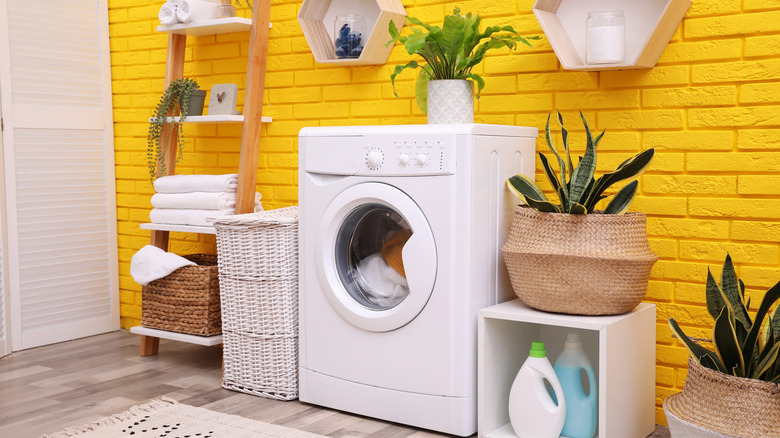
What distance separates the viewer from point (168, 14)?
3.13 m

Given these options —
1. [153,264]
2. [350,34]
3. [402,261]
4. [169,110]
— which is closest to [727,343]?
[402,261]

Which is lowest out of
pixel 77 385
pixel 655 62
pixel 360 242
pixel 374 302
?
pixel 77 385

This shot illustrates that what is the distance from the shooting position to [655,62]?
7.69 feet

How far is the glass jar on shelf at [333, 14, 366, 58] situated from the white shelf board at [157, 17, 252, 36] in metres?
0.41

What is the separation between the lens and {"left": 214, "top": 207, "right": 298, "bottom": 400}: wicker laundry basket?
2.61 meters

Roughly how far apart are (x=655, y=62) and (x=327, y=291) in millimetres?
1209

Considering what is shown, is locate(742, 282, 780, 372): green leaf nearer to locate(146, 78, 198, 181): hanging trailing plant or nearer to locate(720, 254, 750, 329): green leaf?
locate(720, 254, 750, 329): green leaf

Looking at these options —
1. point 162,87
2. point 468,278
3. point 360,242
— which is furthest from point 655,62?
point 162,87

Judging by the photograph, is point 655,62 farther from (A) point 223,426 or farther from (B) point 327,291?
(A) point 223,426

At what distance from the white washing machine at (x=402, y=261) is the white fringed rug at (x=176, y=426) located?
28 centimetres

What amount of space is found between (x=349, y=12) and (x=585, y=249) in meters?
1.42

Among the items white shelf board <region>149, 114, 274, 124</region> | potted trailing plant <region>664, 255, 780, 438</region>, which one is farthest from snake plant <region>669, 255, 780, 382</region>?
white shelf board <region>149, 114, 274, 124</region>

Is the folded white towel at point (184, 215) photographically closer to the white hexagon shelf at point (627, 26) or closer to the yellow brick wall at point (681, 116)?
the yellow brick wall at point (681, 116)

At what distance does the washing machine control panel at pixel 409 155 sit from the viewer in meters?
2.21
